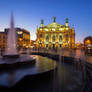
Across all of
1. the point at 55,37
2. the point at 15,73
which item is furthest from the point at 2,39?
the point at 15,73

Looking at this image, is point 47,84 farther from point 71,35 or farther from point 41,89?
point 71,35

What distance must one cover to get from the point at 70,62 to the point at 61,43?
174 ft

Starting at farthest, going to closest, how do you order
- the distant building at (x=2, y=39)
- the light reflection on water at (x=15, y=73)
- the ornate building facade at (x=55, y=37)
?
the ornate building facade at (x=55, y=37) → the distant building at (x=2, y=39) → the light reflection on water at (x=15, y=73)

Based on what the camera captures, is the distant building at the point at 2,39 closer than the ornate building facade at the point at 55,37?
Yes

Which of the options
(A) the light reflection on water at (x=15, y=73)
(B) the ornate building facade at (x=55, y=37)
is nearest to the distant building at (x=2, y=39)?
(B) the ornate building facade at (x=55, y=37)

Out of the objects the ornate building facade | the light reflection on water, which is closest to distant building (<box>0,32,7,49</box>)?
the ornate building facade

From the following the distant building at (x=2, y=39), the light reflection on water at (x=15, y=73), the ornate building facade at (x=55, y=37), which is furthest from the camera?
the ornate building facade at (x=55, y=37)

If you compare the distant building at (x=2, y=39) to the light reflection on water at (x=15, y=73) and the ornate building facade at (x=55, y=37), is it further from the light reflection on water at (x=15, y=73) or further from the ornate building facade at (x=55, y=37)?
the light reflection on water at (x=15, y=73)

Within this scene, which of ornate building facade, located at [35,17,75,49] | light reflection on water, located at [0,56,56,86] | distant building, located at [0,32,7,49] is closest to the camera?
light reflection on water, located at [0,56,56,86]

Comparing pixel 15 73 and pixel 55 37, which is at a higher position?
pixel 55 37

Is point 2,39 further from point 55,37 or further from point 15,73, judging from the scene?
Answer: point 15,73

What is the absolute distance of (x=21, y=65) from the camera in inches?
271

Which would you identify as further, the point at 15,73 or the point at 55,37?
the point at 55,37

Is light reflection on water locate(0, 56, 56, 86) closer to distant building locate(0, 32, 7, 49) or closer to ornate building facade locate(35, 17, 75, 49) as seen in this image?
distant building locate(0, 32, 7, 49)
